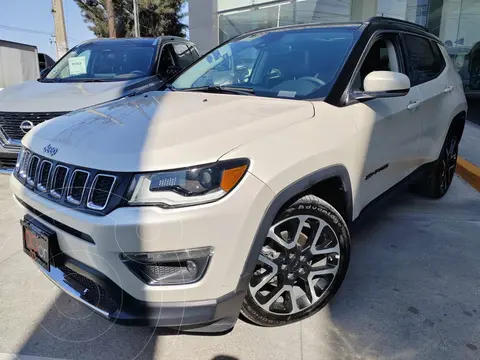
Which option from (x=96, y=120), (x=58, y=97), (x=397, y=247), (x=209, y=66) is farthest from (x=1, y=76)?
(x=397, y=247)

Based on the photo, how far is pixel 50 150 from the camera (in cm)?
219

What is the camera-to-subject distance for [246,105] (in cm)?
247

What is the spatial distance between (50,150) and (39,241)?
473 mm

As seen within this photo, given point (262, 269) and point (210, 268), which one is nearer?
point (210, 268)

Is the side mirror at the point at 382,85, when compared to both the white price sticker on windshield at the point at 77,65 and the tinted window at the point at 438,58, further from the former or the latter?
the white price sticker on windshield at the point at 77,65

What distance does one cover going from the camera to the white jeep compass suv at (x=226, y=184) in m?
1.81

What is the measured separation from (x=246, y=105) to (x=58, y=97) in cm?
299

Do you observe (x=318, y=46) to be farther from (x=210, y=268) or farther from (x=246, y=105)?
(x=210, y=268)

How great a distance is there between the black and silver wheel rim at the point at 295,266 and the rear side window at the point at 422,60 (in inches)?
69.6

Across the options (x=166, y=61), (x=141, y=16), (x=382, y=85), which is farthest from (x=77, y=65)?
(x=141, y=16)

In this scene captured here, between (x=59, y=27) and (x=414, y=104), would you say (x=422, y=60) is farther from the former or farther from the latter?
(x=59, y=27)

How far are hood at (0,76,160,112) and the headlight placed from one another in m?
3.02

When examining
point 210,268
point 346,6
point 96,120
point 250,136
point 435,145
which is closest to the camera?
point 210,268

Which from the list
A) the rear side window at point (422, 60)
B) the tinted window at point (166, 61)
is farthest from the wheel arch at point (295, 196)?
the tinted window at point (166, 61)
